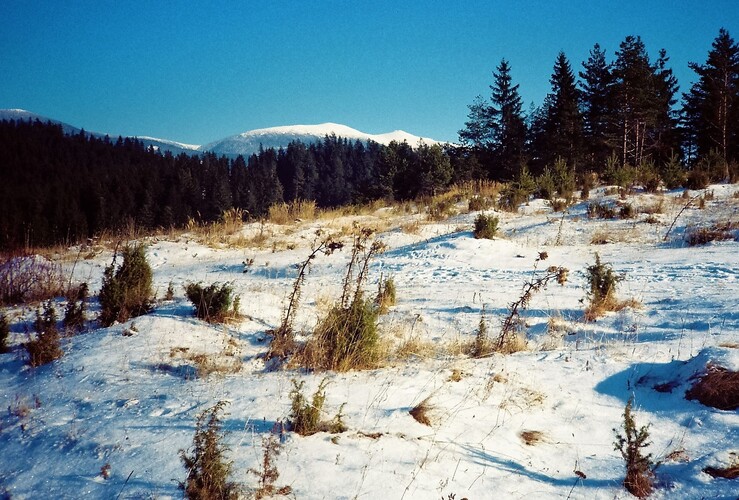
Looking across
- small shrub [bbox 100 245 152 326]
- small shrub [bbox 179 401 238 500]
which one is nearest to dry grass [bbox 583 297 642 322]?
small shrub [bbox 179 401 238 500]

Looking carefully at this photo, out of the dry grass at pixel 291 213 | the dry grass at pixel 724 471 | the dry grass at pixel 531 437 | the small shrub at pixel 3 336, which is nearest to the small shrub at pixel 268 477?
the dry grass at pixel 531 437

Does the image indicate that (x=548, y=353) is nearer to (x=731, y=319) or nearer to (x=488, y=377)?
(x=488, y=377)

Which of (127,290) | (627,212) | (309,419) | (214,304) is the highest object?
Answer: (627,212)

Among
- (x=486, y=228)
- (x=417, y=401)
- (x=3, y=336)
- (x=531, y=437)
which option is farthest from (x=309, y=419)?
(x=486, y=228)

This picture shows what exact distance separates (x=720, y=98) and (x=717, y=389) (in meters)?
27.9

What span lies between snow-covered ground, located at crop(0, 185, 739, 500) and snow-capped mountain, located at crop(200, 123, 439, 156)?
15437cm

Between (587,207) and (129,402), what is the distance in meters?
11.1

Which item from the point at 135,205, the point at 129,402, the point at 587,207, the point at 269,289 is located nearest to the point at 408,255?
the point at 269,289

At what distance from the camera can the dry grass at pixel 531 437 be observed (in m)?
2.31

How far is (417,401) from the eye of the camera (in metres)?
2.63

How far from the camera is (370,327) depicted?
334 cm

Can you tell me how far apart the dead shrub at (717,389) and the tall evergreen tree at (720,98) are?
2530 cm

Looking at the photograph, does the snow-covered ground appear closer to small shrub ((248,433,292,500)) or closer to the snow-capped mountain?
small shrub ((248,433,292,500))

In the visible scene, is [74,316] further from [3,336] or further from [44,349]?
[44,349]
